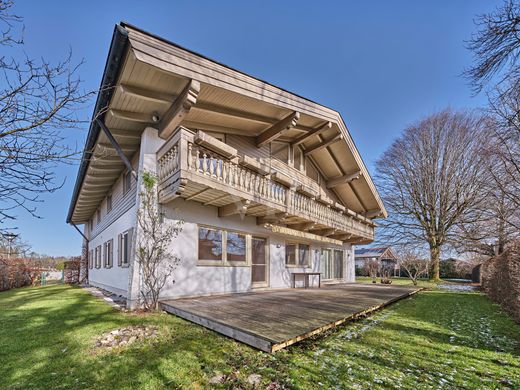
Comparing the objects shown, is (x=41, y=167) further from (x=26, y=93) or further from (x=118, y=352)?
(x=118, y=352)

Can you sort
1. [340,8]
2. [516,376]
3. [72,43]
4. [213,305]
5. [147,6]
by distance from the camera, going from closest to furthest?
[72,43], [516,376], [213,305], [147,6], [340,8]

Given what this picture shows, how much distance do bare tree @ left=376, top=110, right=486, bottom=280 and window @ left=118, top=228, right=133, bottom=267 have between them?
741 inches

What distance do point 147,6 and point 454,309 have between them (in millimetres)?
11830

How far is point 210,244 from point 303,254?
18.2ft

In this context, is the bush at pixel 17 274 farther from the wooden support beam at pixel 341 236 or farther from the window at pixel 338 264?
the window at pixel 338 264

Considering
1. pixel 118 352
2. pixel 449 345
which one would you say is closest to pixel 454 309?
pixel 449 345

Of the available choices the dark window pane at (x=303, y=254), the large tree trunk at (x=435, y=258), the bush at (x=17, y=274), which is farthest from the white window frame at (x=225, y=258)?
the large tree trunk at (x=435, y=258)

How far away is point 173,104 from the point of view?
6.41 meters

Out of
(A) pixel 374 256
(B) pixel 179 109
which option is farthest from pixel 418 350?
(A) pixel 374 256

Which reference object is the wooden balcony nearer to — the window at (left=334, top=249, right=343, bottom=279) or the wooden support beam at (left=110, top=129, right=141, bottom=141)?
the wooden support beam at (left=110, top=129, right=141, bottom=141)

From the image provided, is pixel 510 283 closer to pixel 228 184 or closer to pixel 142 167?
pixel 228 184

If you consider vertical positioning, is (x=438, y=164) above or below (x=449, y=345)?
above

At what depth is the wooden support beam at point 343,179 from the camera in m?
13.0

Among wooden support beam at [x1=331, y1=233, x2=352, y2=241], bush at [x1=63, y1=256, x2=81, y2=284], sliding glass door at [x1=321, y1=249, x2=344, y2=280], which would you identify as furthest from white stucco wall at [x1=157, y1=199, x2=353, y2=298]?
bush at [x1=63, y1=256, x2=81, y2=284]
